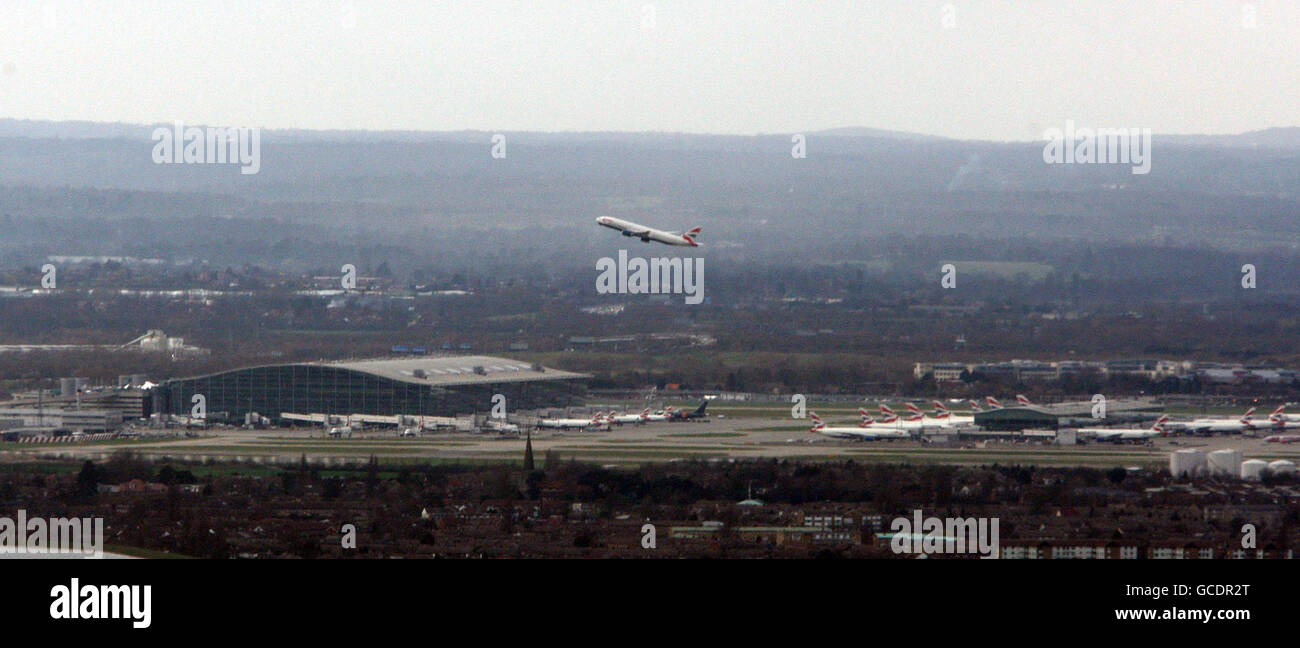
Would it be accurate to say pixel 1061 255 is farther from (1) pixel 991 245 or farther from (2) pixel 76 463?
(2) pixel 76 463

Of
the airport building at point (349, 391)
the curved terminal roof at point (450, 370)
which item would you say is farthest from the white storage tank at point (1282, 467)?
the curved terminal roof at point (450, 370)

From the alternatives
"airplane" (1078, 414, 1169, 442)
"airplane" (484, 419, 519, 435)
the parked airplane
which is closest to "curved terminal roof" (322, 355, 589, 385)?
"airplane" (484, 419, 519, 435)

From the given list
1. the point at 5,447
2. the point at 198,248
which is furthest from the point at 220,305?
the point at 5,447
